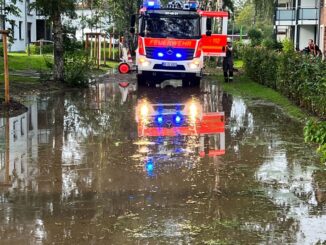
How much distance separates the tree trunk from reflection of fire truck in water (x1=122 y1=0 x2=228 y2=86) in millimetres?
3028

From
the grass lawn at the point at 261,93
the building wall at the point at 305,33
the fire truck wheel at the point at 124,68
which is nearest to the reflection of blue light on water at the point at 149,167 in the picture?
the grass lawn at the point at 261,93

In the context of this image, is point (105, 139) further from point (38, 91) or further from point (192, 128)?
point (38, 91)

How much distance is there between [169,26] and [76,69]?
395 cm

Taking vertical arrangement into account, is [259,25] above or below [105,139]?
above

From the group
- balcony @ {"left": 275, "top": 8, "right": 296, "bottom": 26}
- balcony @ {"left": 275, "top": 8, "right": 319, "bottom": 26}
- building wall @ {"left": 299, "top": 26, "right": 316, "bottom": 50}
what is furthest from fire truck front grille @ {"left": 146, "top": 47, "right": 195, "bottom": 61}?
balcony @ {"left": 275, "top": 8, "right": 296, "bottom": 26}

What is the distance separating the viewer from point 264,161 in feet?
29.0

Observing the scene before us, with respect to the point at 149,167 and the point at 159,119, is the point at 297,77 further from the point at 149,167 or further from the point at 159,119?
the point at 149,167

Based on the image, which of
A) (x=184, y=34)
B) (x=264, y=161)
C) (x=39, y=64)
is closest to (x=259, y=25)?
(x=39, y=64)

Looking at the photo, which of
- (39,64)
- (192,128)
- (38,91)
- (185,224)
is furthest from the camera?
(39,64)

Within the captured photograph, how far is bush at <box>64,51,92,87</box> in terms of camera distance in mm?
20797

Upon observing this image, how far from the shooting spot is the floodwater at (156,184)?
5.59 metres

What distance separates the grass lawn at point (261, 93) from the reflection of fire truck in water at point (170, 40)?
72.9 inches

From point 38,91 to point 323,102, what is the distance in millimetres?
10216

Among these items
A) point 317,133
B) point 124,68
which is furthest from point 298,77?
point 124,68
